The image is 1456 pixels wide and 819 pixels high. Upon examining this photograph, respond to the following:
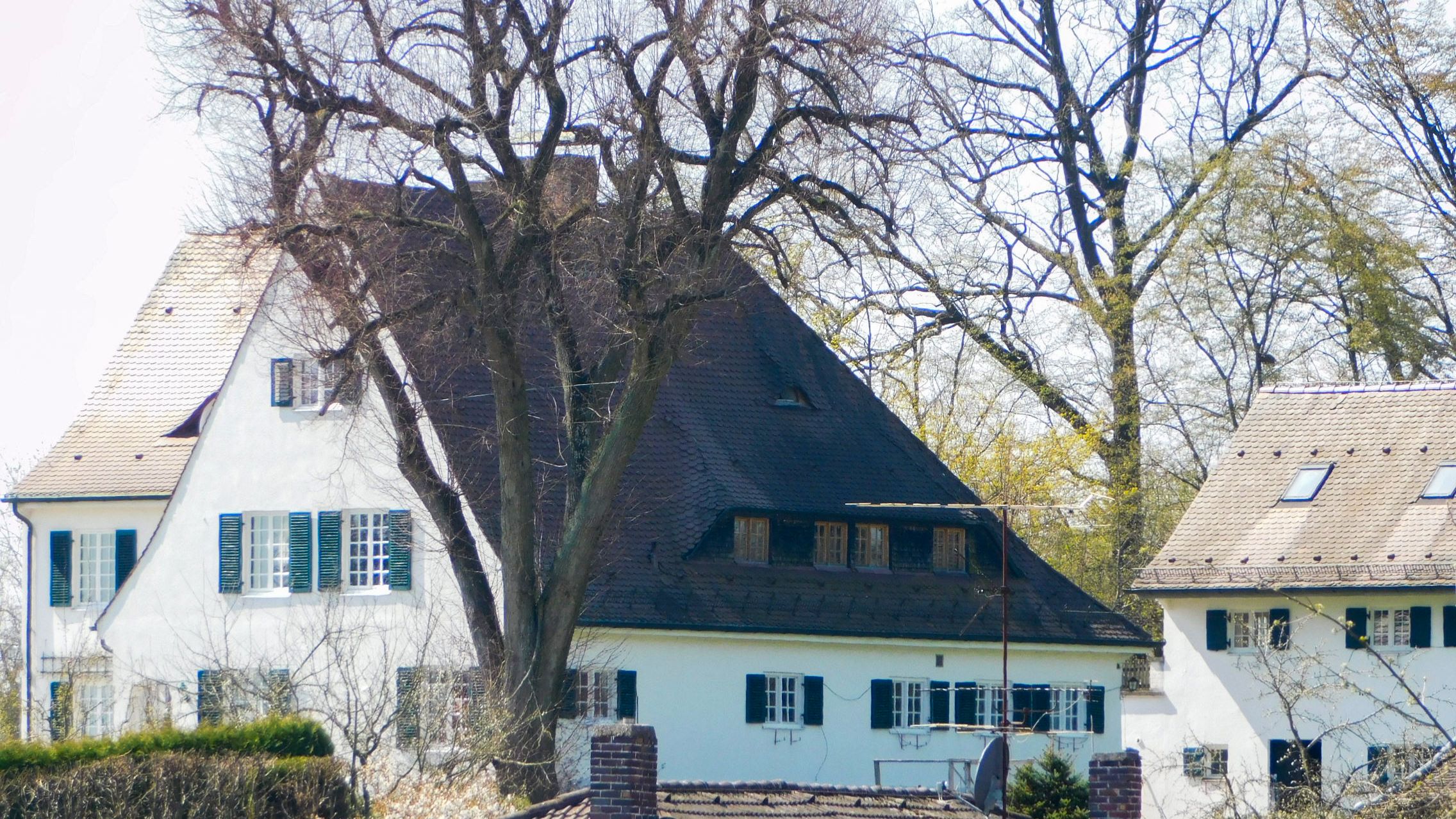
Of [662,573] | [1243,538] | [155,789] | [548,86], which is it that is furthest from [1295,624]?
[155,789]

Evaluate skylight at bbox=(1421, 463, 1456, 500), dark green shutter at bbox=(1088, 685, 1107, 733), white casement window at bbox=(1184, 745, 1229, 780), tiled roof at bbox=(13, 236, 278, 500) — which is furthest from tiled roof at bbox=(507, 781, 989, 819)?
tiled roof at bbox=(13, 236, 278, 500)

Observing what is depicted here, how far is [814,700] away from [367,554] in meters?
6.69

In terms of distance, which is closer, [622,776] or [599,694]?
[622,776]

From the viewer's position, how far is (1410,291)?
124 ft

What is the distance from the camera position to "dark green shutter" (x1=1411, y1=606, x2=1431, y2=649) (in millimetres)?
32844

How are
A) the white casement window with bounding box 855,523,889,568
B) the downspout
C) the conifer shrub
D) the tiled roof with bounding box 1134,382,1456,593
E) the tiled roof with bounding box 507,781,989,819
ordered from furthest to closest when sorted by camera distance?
the downspout < the tiled roof with bounding box 1134,382,1456,593 < the white casement window with bounding box 855,523,889,568 < the conifer shrub < the tiled roof with bounding box 507,781,989,819

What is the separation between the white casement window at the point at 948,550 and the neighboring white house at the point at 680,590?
35mm

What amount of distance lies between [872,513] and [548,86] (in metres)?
10.6

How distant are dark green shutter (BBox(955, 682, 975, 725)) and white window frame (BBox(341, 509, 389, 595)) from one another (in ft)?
28.1

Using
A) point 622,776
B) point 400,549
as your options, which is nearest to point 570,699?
point 400,549

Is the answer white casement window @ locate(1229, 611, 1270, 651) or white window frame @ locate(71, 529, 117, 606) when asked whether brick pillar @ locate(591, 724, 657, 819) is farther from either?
white window frame @ locate(71, 529, 117, 606)

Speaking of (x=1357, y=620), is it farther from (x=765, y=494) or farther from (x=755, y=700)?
(x=755, y=700)

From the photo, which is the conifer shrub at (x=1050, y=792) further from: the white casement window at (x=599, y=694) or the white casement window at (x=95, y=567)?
the white casement window at (x=95, y=567)

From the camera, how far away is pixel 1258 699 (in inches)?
1350
